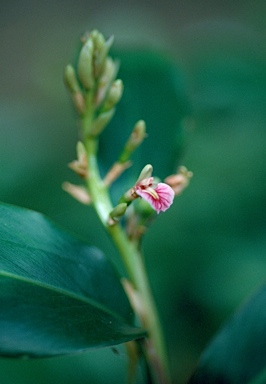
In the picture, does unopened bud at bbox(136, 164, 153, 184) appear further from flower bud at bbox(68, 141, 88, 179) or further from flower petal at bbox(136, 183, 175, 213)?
flower bud at bbox(68, 141, 88, 179)

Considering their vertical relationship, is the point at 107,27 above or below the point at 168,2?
below

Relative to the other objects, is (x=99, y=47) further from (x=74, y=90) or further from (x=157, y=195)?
(x=157, y=195)

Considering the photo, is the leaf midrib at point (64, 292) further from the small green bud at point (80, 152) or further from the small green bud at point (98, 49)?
the small green bud at point (98, 49)

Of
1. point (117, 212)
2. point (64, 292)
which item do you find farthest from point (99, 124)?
point (64, 292)

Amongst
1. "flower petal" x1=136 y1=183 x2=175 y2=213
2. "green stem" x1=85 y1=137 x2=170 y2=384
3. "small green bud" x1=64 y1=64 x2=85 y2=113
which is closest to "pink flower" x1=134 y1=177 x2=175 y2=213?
"flower petal" x1=136 y1=183 x2=175 y2=213

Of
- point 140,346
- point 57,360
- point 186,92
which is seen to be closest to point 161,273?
point 57,360

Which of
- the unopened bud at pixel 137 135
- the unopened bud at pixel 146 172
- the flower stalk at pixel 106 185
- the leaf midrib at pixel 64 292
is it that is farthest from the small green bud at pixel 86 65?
the leaf midrib at pixel 64 292

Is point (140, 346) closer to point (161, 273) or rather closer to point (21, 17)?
point (161, 273)

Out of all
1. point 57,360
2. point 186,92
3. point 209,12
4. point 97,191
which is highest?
point 209,12

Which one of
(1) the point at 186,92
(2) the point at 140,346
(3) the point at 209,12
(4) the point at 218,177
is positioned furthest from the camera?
(3) the point at 209,12
